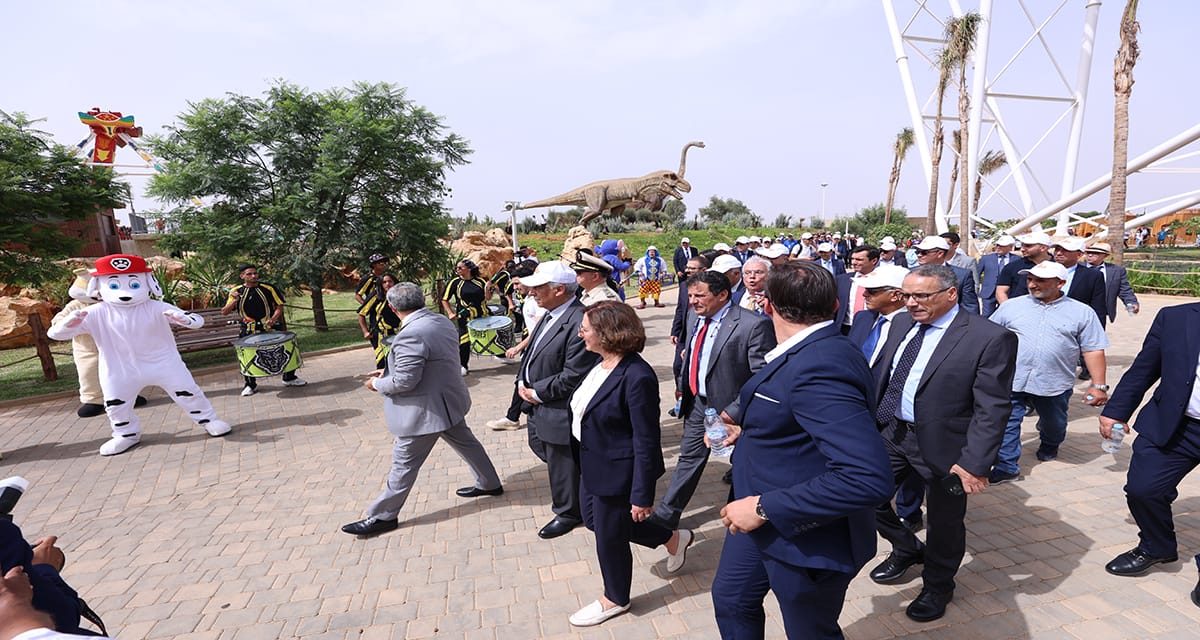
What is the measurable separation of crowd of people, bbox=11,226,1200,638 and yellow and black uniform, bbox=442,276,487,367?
3.44 meters

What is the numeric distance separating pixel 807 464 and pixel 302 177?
12.5 metres

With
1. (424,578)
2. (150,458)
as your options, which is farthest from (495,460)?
(150,458)

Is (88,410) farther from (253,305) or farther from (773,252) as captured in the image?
(773,252)

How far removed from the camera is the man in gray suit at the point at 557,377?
11.2 feet

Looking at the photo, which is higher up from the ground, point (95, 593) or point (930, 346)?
point (930, 346)

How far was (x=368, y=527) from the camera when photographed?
12.8 ft

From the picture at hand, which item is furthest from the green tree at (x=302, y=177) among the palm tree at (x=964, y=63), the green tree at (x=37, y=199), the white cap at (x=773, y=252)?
the palm tree at (x=964, y=63)

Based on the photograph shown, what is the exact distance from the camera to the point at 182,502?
463 cm

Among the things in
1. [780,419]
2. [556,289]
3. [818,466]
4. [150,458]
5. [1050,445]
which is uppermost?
[556,289]

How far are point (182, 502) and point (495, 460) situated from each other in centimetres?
259

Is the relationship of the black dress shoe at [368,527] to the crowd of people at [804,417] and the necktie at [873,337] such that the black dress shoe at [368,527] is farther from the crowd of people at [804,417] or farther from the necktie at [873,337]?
the necktie at [873,337]

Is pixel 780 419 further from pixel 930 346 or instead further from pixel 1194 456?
pixel 1194 456

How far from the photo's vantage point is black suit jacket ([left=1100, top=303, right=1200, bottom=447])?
2713 millimetres

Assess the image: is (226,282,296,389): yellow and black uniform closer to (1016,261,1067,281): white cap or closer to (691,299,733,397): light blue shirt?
(691,299,733,397): light blue shirt
